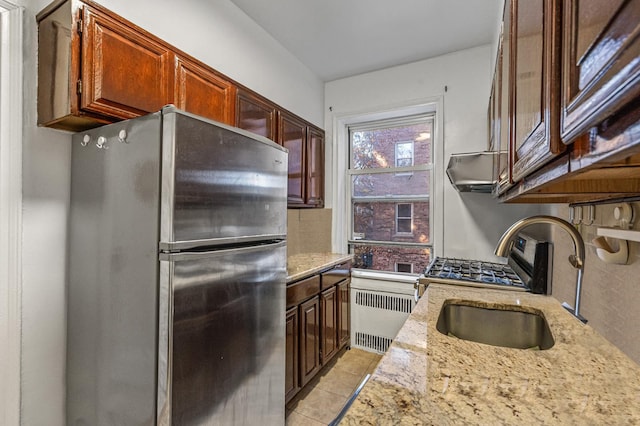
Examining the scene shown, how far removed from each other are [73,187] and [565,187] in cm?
188

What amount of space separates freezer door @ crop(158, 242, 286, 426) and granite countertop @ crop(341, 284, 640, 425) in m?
0.77

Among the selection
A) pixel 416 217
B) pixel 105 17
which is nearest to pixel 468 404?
pixel 105 17

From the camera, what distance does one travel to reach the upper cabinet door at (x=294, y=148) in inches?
98.5

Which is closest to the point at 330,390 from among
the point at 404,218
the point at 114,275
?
the point at 404,218

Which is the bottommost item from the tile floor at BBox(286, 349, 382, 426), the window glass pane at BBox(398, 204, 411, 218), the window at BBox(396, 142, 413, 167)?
the tile floor at BBox(286, 349, 382, 426)

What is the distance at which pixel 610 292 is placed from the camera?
3.38 ft

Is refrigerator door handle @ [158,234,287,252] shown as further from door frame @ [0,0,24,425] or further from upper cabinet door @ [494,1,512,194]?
upper cabinet door @ [494,1,512,194]

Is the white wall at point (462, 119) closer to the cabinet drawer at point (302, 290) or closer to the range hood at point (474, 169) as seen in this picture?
the range hood at point (474, 169)

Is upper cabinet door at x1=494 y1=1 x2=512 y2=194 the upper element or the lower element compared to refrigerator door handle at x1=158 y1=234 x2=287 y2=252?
upper

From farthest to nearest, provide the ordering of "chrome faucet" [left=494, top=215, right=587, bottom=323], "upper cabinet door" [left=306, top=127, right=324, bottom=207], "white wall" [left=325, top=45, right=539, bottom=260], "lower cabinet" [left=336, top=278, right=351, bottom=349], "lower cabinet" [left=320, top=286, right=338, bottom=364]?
"upper cabinet door" [left=306, top=127, right=324, bottom=207] → "lower cabinet" [left=336, top=278, right=351, bottom=349] → "white wall" [left=325, top=45, right=539, bottom=260] → "lower cabinet" [left=320, top=286, right=338, bottom=364] → "chrome faucet" [left=494, top=215, right=587, bottom=323]

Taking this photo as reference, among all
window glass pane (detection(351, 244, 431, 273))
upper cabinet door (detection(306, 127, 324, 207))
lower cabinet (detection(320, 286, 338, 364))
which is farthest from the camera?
window glass pane (detection(351, 244, 431, 273))

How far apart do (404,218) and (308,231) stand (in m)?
1.02

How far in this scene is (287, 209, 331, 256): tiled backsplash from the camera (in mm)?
2904

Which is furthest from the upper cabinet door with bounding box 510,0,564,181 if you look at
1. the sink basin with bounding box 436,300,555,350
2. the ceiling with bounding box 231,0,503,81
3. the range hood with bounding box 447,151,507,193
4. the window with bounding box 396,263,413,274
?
the window with bounding box 396,263,413,274
